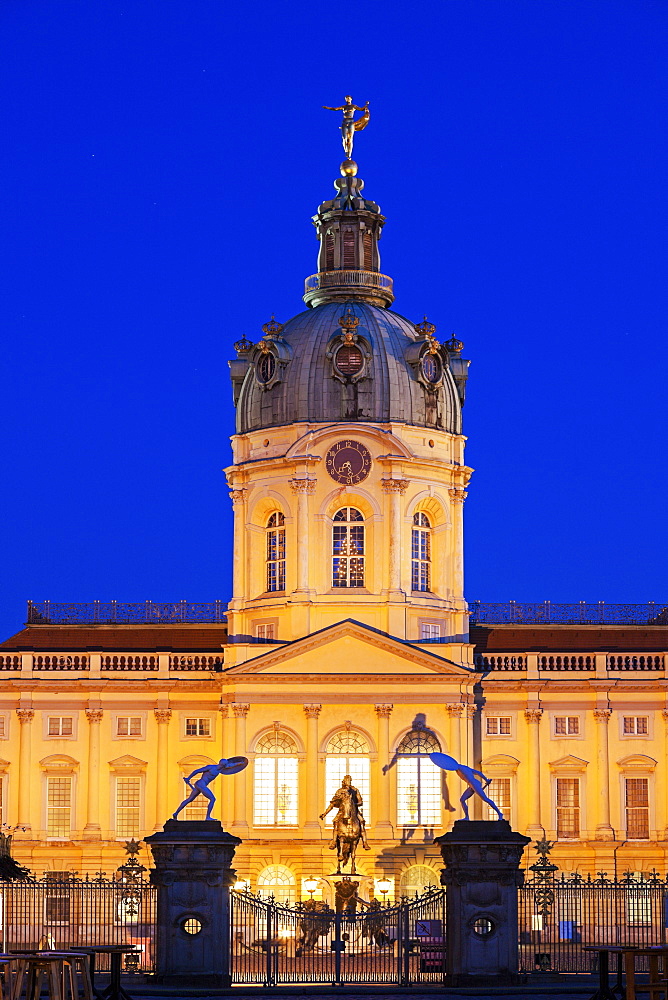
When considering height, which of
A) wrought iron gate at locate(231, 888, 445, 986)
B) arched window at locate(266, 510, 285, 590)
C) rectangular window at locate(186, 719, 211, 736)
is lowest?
wrought iron gate at locate(231, 888, 445, 986)

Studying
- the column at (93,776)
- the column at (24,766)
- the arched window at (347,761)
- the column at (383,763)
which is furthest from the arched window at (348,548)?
the column at (24,766)

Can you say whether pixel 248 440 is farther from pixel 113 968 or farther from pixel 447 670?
pixel 113 968

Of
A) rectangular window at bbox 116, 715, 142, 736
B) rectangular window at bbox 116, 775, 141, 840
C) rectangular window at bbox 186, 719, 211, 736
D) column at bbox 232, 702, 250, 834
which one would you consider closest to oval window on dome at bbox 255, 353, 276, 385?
column at bbox 232, 702, 250, 834

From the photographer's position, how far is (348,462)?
8238 centimetres

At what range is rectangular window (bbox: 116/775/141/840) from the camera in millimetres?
82562

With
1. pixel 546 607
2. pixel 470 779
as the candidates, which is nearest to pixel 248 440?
pixel 546 607

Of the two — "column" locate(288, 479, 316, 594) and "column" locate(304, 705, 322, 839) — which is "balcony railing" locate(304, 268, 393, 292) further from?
"column" locate(304, 705, 322, 839)

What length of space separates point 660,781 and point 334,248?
27.1 meters

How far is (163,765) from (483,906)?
39.1 m

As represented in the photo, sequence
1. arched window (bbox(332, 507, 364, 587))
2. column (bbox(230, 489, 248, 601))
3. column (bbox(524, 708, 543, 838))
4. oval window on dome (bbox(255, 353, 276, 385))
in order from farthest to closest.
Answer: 1. oval window on dome (bbox(255, 353, 276, 385))
2. column (bbox(230, 489, 248, 601))
3. arched window (bbox(332, 507, 364, 587))
4. column (bbox(524, 708, 543, 838))

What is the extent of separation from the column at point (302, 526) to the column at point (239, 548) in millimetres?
3255

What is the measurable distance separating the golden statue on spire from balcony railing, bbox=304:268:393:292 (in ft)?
22.4

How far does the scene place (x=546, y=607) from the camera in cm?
8988

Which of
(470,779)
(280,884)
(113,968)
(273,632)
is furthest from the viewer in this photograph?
(273,632)
